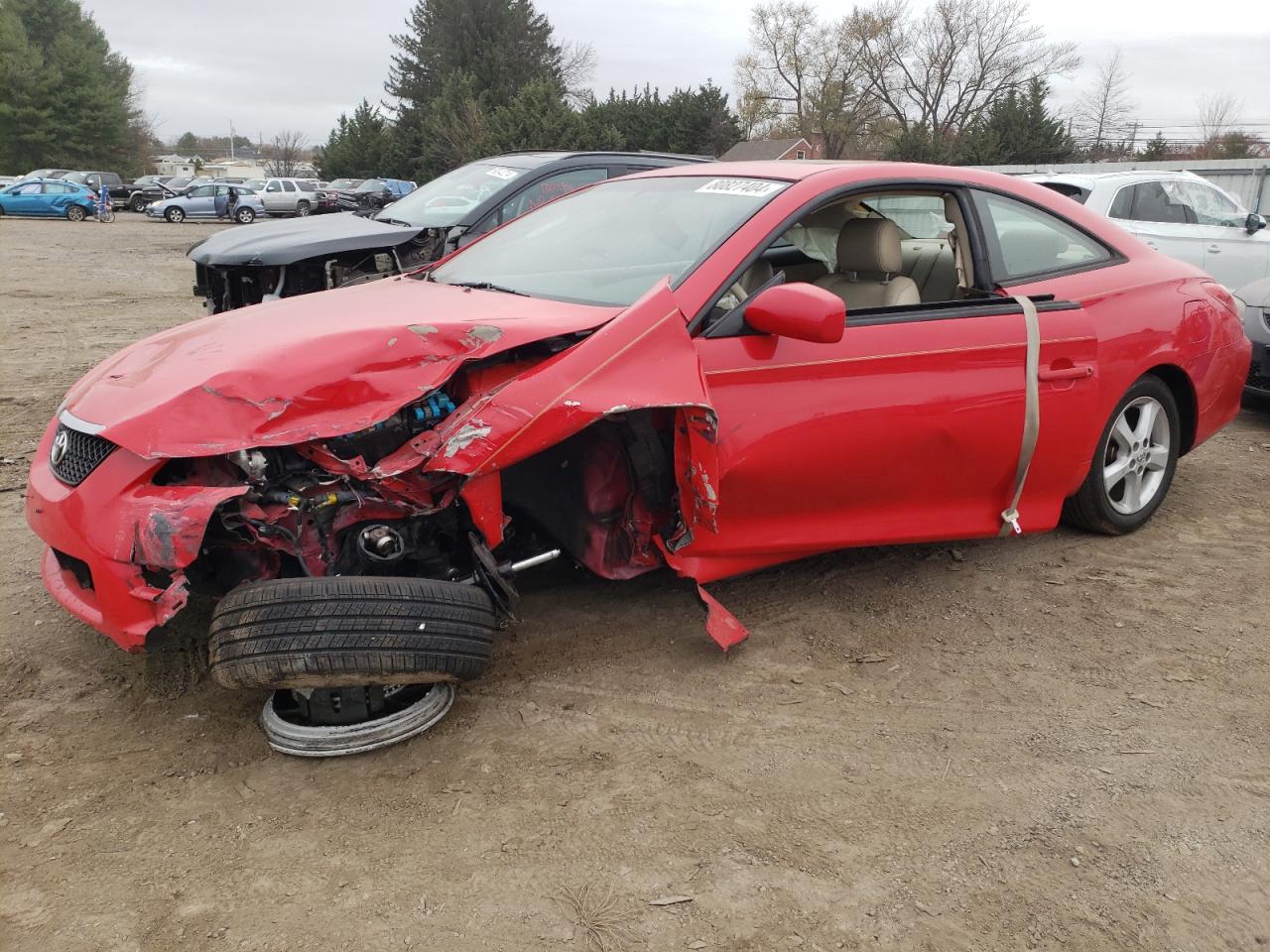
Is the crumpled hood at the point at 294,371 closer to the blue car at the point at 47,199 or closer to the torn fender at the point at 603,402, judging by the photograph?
the torn fender at the point at 603,402

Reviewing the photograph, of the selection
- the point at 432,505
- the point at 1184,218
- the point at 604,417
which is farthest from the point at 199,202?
the point at 604,417

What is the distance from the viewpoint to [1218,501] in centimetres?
491

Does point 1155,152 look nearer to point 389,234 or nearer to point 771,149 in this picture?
point 771,149

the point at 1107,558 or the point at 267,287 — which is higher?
the point at 267,287

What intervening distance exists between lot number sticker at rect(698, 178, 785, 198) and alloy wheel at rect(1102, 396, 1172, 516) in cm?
185

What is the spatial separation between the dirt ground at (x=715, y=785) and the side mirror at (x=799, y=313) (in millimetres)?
1120

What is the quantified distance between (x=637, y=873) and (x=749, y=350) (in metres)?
1.59

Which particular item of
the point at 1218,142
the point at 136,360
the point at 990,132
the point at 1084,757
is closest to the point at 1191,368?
the point at 1084,757

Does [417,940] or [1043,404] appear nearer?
[417,940]

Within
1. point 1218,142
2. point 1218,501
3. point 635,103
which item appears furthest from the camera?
point 1218,142

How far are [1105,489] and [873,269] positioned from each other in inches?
57.5

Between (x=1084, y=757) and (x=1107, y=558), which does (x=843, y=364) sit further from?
(x=1107, y=558)

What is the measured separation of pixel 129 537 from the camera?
2.46 meters

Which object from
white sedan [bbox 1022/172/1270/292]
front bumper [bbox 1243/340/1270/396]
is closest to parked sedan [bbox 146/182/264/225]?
white sedan [bbox 1022/172/1270/292]
